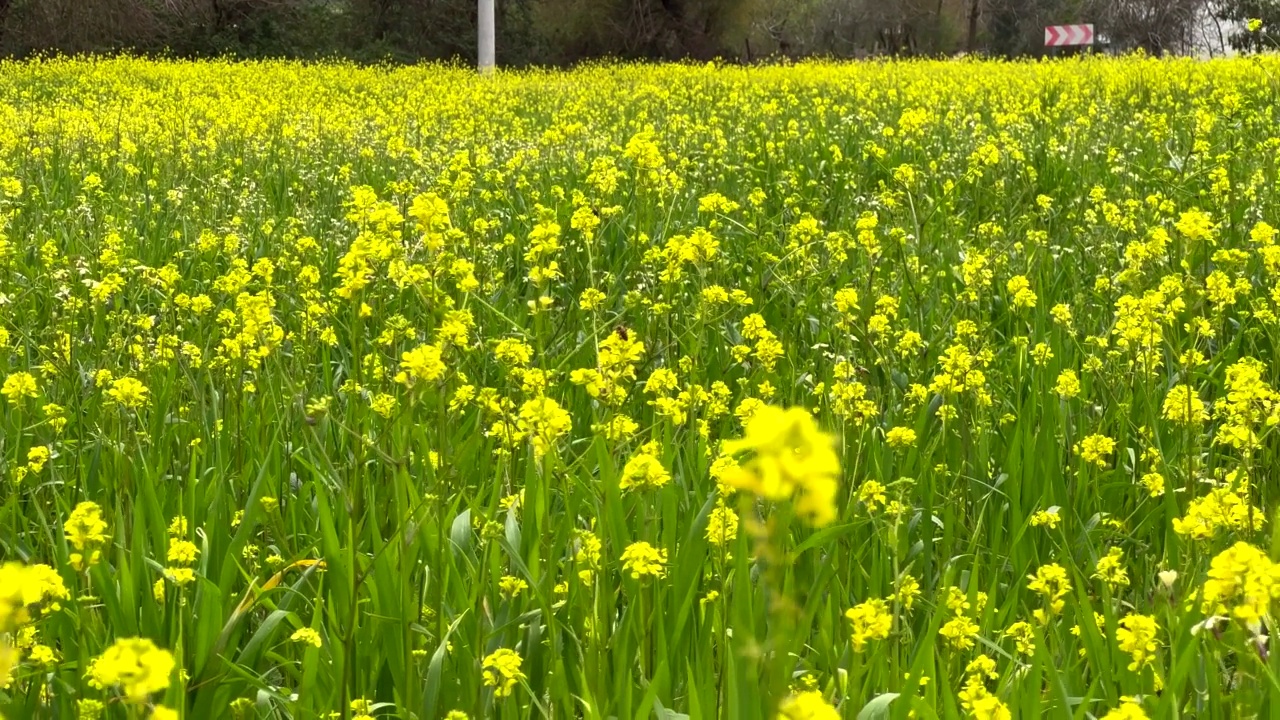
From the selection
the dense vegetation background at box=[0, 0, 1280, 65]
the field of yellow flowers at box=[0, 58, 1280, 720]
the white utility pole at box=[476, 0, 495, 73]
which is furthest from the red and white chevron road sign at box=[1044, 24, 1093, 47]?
the field of yellow flowers at box=[0, 58, 1280, 720]

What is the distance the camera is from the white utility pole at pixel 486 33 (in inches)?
792

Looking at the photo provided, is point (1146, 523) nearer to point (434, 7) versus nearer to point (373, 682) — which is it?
point (373, 682)

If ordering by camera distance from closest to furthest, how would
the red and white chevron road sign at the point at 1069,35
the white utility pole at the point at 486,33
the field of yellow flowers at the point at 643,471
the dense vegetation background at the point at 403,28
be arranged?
the field of yellow flowers at the point at 643,471
the red and white chevron road sign at the point at 1069,35
the white utility pole at the point at 486,33
the dense vegetation background at the point at 403,28

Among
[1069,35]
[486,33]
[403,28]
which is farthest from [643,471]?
[403,28]

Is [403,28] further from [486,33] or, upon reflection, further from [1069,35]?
[1069,35]

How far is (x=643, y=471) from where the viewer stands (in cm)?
167

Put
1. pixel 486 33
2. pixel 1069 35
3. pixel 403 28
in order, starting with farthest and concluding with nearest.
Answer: pixel 403 28 → pixel 486 33 → pixel 1069 35

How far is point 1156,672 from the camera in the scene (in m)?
1.49

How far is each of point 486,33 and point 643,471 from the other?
19.8 meters

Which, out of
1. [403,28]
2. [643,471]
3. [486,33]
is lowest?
[643,471]

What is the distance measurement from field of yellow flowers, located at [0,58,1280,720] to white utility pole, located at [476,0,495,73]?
1561 cm

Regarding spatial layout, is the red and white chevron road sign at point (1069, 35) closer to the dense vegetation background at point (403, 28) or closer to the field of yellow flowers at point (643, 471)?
the dense vegetation background at point (403, 28)

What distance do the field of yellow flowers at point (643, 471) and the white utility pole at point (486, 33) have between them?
15.6m

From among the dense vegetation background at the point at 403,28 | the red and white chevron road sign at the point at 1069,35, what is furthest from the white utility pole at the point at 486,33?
the red and white chevron road sign at the point at 1069,35
